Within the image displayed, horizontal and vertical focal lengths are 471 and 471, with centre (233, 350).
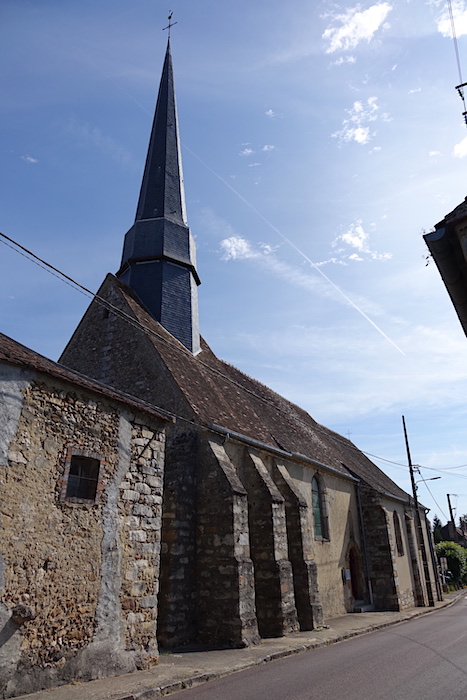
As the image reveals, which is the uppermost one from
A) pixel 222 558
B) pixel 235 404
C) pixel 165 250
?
pixel 165 250

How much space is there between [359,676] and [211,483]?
473cm

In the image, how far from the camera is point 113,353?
43.7ft

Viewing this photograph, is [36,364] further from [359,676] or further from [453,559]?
[453,559]

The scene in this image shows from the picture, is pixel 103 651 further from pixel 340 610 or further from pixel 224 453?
pixel 340 610

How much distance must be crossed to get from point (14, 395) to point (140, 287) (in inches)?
383

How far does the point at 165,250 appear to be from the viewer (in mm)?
16031

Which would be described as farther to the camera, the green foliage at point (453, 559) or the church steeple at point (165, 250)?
the green foliage at point (453, 559)

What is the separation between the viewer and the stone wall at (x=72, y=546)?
19.1 feet

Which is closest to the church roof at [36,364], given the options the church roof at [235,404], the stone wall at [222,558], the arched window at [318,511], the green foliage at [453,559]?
the stone wall at [222,558]

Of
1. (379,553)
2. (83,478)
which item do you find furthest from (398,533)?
(83,478)

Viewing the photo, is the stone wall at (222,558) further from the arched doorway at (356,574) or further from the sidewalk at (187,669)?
the arched doorway at (356,574)

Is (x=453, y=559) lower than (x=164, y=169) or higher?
lower

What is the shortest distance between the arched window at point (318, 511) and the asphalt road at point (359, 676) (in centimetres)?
548

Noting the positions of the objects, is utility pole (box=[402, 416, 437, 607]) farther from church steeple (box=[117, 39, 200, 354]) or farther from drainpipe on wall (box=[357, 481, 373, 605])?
church steeple (box=[117, 39, 200, 354])
